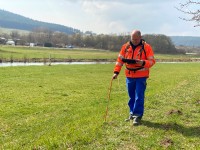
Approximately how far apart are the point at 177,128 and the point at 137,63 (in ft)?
7.02

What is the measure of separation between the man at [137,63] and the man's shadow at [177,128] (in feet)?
1.35

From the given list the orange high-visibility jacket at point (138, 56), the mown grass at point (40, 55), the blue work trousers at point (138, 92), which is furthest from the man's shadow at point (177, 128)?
the mown grass at point (40, 55)

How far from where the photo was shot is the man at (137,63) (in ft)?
31.1

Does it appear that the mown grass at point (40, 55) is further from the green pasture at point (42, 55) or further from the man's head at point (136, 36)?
the man's head at point (136, 36)

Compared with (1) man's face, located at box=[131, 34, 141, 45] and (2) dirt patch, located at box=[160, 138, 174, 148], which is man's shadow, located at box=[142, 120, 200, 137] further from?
(1) man's face, located at box=[131, 34, 141, 45]

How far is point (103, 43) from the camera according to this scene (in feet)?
544

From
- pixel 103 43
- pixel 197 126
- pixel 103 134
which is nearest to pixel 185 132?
pixel 197 126

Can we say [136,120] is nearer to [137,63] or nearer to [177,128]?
[177,128]

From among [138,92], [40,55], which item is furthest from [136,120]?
[40,55]

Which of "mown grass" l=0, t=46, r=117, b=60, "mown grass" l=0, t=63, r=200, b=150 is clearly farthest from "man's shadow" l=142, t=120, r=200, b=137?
"mown grass" l=0, t=46, r=117, b=60

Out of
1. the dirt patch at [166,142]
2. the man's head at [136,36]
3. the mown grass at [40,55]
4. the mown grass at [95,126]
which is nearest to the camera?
the dirt patch at [166,142]

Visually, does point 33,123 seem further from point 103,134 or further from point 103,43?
point 103,43

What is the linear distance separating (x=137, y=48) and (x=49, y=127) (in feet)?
12.0

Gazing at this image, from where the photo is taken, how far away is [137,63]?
947cm
